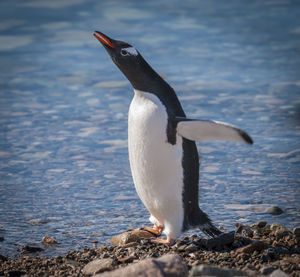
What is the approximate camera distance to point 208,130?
10.3ft

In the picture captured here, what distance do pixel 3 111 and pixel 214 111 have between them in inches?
82.6

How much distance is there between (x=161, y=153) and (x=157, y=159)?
0.04m

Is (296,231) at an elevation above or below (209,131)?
below

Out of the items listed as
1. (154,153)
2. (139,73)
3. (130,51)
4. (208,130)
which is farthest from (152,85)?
(208,130)

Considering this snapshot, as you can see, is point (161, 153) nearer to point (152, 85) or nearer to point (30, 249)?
point (152, 85)

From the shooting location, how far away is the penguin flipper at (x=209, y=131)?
9.84 ft

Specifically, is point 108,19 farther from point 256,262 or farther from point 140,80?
point 256,262

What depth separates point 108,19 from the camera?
38.1 ft

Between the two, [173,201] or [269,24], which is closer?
[173,201]

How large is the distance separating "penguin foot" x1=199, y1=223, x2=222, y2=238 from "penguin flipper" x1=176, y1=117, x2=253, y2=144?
0.51m

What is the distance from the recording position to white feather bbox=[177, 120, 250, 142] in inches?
119

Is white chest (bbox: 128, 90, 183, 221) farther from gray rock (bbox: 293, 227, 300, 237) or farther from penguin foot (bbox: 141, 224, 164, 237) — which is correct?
gray rock (bbox: 293, 227, 300, 237)

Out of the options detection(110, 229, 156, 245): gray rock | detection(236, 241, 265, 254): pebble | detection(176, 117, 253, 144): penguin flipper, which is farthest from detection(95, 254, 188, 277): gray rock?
detection(110, 229, 156, 245): gray rock

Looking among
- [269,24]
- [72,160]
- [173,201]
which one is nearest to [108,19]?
[269,24]
